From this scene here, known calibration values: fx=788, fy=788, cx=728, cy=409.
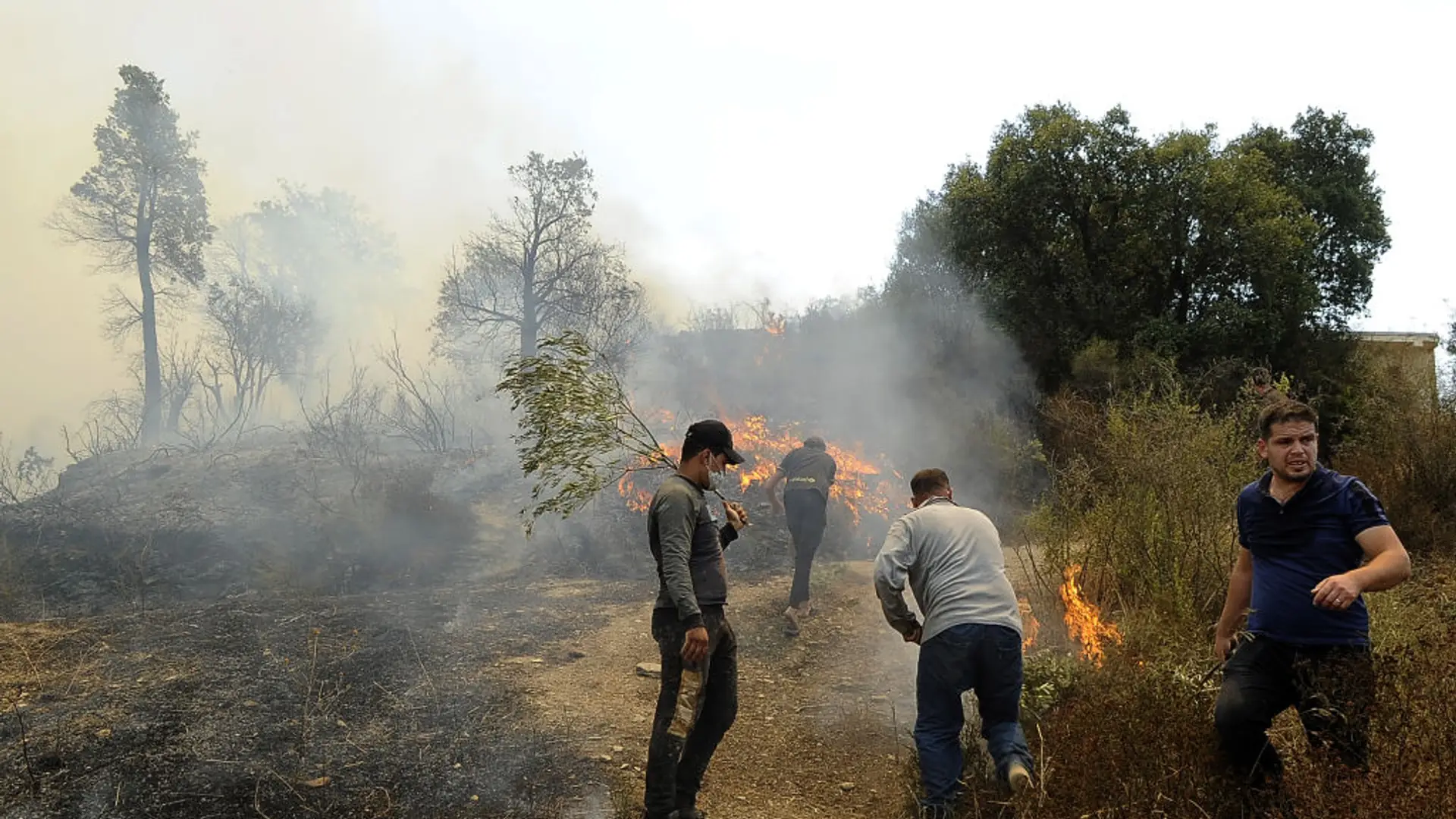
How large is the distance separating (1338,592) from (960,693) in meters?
1.55

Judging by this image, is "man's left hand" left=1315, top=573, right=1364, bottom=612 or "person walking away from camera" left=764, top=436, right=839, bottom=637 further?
"person walking away from camera" left=764, top=436, right=839, bottom=637

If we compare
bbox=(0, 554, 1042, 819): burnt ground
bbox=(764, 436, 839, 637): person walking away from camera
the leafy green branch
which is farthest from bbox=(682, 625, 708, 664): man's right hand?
bbox=(764, 436, 839, 637): person walking away from camera

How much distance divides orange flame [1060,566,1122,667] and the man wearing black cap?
2.49 m

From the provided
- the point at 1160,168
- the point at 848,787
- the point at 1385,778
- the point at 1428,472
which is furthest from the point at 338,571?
the point at 1160,168

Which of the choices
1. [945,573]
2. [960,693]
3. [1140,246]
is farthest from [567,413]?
[1140,246]

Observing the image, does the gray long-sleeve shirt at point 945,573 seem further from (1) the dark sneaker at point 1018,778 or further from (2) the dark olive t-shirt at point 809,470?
(2) the dark olive t-shirt at point 809,470

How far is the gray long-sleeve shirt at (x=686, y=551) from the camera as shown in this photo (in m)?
3.71

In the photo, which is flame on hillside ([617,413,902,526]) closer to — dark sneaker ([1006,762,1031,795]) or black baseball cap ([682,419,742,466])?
black baseball cap ([682,419,742,466])

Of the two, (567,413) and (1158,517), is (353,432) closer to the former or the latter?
(567,413)

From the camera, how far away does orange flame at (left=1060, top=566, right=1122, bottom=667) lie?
504cm

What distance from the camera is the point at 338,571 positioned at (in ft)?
38.8

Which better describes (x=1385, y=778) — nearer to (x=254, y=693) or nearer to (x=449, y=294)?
(x=254, y=693)

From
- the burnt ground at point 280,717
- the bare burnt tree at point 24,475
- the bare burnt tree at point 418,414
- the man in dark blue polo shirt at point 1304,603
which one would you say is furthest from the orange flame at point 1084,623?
the bare burnt tree at point 24,475

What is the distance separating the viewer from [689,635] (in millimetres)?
3668
